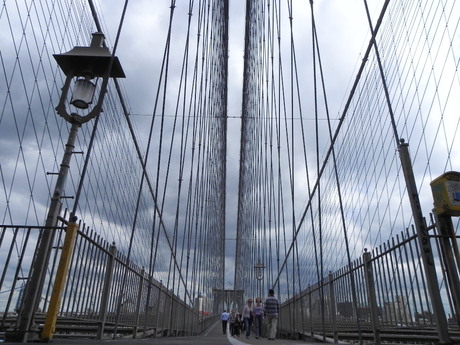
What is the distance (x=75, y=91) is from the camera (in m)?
3.73

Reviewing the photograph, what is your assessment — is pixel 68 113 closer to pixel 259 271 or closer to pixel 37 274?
pixel 37 274

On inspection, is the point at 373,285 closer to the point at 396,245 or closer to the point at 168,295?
the point at 396,245

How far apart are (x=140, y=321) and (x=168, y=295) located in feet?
6.77

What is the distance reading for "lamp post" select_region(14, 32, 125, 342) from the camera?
2.84 metres

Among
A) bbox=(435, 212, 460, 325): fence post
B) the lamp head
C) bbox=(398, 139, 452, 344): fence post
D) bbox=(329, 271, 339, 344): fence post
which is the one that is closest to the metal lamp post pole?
the lamp head

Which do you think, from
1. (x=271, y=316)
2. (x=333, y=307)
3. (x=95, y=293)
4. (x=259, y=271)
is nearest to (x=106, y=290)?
(x=95, y=293)

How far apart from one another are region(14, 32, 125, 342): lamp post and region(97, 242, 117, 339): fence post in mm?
1066

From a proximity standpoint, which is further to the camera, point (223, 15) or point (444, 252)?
point (223, 15)

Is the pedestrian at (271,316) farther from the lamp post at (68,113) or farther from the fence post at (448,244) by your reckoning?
the fence post at (448,244)

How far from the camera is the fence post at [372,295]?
3928mm

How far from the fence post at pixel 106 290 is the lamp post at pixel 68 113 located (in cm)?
107

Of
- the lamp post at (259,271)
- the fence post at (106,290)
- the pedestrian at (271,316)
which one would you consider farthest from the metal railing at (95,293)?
the lamp post at (259,271)

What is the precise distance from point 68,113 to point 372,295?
3.14 metres

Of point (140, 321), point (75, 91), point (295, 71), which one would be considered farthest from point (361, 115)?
point (75, 91)
